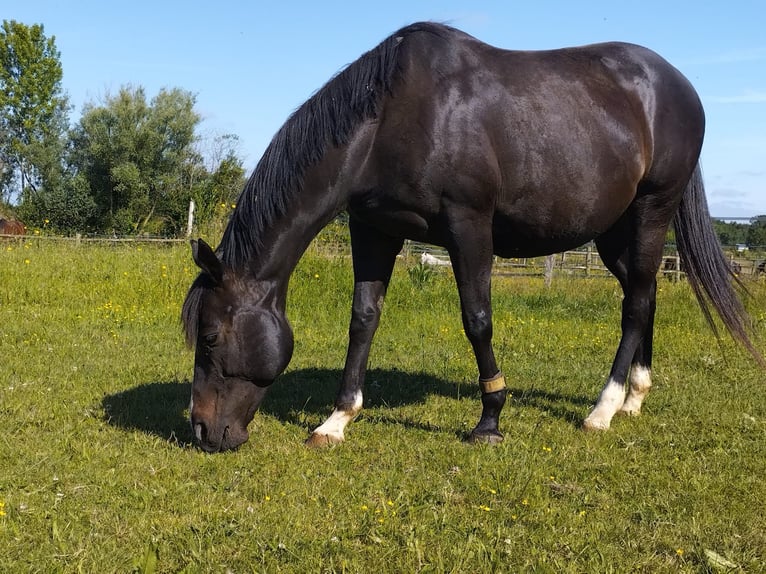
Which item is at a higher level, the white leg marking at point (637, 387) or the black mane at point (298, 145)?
the black mane at point (298, 145)

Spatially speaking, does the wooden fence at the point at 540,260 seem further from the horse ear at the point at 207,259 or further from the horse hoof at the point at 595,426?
the horse ear at the point at 207,259

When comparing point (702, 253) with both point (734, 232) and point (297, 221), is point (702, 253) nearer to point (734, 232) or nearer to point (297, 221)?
point (297, 221)

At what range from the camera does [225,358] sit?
3762mm

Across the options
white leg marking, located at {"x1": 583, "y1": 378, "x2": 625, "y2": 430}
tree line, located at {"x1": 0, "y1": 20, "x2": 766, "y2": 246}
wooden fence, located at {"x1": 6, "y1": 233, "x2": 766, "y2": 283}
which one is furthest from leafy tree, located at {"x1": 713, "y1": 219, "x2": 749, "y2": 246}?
white leg marking, located at {"x1": 583, "y1": 378, "x2": 625, "y2": 430}

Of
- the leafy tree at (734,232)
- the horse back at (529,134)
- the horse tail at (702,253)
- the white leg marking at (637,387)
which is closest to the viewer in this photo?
the horse back at (529,134)

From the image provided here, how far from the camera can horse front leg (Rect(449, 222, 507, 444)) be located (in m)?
3.97

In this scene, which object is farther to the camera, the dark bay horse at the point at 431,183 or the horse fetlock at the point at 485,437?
the horse fetlock at the point at 485,437

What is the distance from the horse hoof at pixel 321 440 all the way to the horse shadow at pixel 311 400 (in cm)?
36

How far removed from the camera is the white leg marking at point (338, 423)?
4.13m

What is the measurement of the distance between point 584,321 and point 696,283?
4.40m

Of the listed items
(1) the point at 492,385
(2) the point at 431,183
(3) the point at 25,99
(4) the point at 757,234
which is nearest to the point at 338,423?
(1) the point at 492,385

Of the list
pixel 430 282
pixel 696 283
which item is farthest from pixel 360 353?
pixel 430 282

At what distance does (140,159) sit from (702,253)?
40802mm

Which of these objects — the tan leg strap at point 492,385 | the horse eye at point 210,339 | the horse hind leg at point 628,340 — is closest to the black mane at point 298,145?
the horse eye at point 210,339
